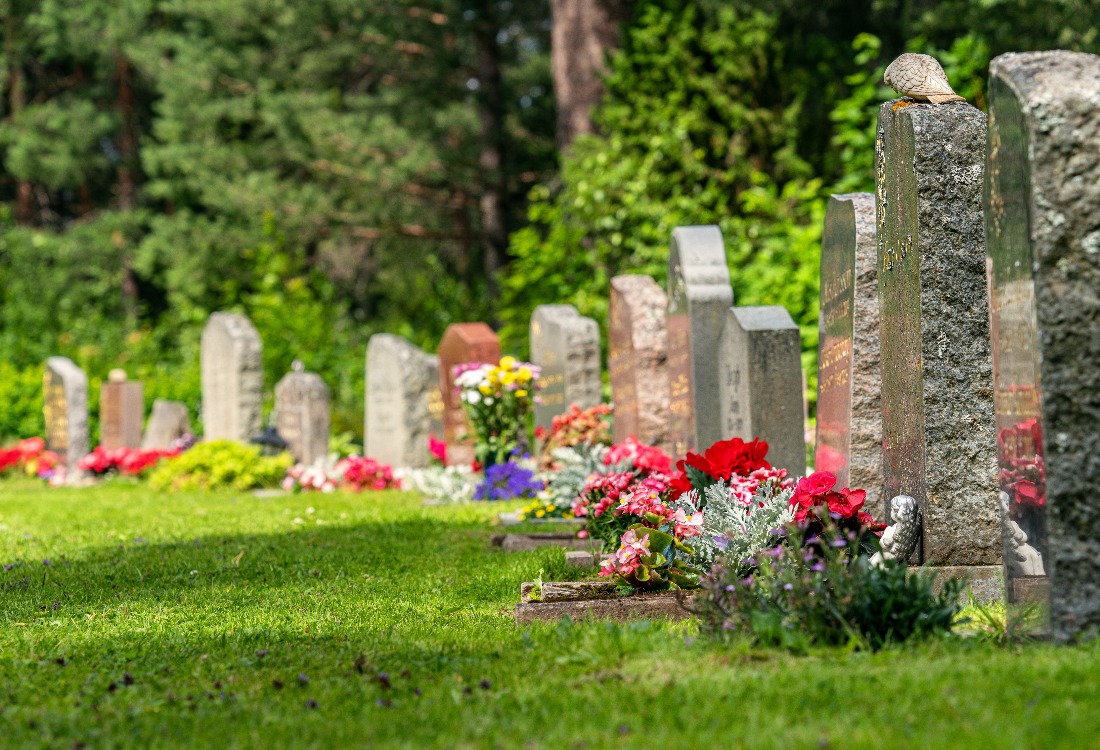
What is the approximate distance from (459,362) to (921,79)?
8936 millimetres

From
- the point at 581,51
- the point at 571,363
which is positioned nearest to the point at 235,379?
the point at 571,363

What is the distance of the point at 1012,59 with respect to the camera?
4.28 metres

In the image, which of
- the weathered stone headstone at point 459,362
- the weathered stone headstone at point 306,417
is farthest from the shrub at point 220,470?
the weathered stone headstone at point 459,362

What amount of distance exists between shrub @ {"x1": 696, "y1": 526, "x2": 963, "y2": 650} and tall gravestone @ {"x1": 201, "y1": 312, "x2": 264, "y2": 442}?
12.7m

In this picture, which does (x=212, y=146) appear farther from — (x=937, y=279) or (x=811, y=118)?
(x=937, y=279)

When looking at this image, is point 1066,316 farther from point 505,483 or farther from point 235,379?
point 235,379

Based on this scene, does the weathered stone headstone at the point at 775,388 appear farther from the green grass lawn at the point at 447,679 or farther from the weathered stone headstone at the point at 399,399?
the weathered stone headstone at the point at 399,399

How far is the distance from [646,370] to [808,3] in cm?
911

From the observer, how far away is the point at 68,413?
1722 centimetres

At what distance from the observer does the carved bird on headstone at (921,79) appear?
5.68m

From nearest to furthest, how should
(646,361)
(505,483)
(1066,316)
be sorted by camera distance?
(1066,316) → (646,361) → (505,483)

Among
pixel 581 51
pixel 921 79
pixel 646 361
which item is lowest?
pixel 646 361

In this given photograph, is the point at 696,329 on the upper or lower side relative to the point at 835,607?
upper

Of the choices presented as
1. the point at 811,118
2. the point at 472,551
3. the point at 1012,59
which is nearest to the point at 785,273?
the point at 811,118
